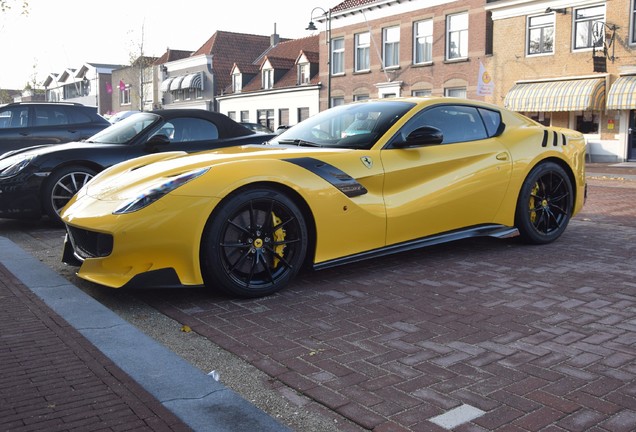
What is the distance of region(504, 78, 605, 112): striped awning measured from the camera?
77.8 feet

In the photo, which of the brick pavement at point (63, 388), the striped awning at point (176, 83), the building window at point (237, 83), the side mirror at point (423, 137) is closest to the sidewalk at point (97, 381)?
the brick pavement at point (63, 388)

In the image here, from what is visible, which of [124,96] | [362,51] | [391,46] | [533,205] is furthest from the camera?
[124,96]

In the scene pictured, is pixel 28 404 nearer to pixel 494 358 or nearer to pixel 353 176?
pixel 494 358

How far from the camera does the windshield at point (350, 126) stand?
5.63 meters

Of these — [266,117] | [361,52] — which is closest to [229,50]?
[266,117]

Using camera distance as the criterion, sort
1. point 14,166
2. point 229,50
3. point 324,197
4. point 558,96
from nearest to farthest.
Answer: point 324,197 < point 14,166 < point 558,96 < point 229,50

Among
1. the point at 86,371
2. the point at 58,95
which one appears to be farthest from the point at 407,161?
the point at 58,95

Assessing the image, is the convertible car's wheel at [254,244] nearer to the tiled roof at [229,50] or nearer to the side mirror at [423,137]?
the side mirror at [423,137]

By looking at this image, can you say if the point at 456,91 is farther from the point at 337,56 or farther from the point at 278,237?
the point at 278,237

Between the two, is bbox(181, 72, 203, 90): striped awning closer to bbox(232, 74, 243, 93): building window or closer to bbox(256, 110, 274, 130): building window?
bbox(232, 74, 243, 93): building window

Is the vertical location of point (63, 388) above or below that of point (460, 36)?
below

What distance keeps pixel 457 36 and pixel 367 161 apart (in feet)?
87.3

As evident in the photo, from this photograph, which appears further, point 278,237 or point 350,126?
point 350,126

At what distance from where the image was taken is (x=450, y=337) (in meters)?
3.95
